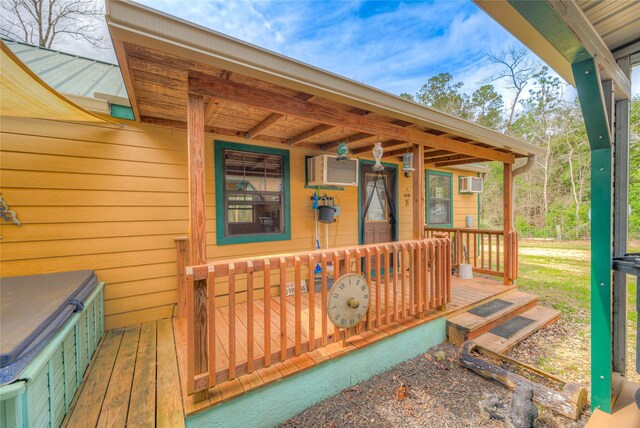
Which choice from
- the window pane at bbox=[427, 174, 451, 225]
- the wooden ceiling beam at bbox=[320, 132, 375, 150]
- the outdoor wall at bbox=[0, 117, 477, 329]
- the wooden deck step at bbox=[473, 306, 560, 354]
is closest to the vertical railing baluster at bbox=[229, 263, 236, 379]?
the outdoor wall at bbox=[0, 117, 477, 329]

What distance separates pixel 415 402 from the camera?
215 cm

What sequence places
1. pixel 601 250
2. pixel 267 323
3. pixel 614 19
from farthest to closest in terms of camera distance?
pixel 267 323 < pixel 601 250 < pixel 614 19

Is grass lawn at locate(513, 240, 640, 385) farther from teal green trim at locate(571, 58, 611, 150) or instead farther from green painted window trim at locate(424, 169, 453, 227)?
teal green trim at locate(571, 58, 611, 150)

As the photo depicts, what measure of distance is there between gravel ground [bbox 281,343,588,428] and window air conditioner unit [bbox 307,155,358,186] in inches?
99.6

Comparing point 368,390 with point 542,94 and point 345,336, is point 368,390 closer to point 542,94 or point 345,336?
point 345,336

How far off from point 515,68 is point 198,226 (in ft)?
62.3

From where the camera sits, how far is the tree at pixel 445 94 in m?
13.9

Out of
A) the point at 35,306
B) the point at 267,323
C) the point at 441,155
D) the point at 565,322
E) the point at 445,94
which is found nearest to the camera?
the point at 35,306

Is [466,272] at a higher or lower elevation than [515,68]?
lower

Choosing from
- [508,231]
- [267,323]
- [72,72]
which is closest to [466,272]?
[508,231]

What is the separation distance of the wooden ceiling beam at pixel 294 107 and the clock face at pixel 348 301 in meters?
1.47

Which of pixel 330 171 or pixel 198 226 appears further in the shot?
pixel 330 171

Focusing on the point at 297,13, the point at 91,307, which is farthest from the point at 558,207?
the point at 91,307

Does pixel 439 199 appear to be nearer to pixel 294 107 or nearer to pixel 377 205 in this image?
pixel 377 205
